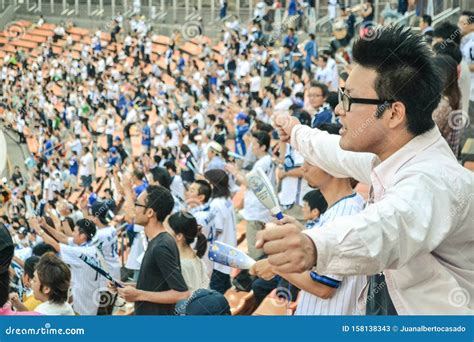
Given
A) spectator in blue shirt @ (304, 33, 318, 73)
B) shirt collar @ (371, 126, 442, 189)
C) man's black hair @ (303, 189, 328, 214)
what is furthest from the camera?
spectator in blue shirt @ (304, 33, 318, 73)

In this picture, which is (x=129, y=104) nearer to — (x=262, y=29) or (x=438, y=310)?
(x=262, y=29)

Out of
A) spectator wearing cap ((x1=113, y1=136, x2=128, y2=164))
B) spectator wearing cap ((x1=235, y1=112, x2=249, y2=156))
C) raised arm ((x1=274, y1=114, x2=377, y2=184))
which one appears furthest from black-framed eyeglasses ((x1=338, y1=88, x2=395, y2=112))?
spectator wearing cap ((x1=113, y1=136, x2=128, y2=164))

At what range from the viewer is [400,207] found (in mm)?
1240

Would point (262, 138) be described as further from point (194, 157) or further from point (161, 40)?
point (161, 40)

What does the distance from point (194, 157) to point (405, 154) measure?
7.74 meters

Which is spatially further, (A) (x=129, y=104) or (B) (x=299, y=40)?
(A) (x=129, y=104)

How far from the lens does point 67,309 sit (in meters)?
3.01

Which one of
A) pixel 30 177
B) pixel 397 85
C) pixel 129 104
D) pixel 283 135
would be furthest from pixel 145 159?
pixel 397 85

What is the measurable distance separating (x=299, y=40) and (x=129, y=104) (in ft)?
12.3

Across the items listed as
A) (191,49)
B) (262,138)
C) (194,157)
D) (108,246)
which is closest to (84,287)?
(108,246)

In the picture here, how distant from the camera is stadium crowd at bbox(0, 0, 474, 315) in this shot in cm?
163

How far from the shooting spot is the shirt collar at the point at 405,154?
1.46 m

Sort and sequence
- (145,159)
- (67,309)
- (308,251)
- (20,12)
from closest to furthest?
(308,251) → (67,309) → (145,159) → (20,12)

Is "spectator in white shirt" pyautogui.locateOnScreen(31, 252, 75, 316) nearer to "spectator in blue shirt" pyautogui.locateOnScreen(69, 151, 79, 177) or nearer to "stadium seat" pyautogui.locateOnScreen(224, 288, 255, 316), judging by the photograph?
"stadium seat" pyautogui.locateOnScreen(224, 288, 255, 316)
